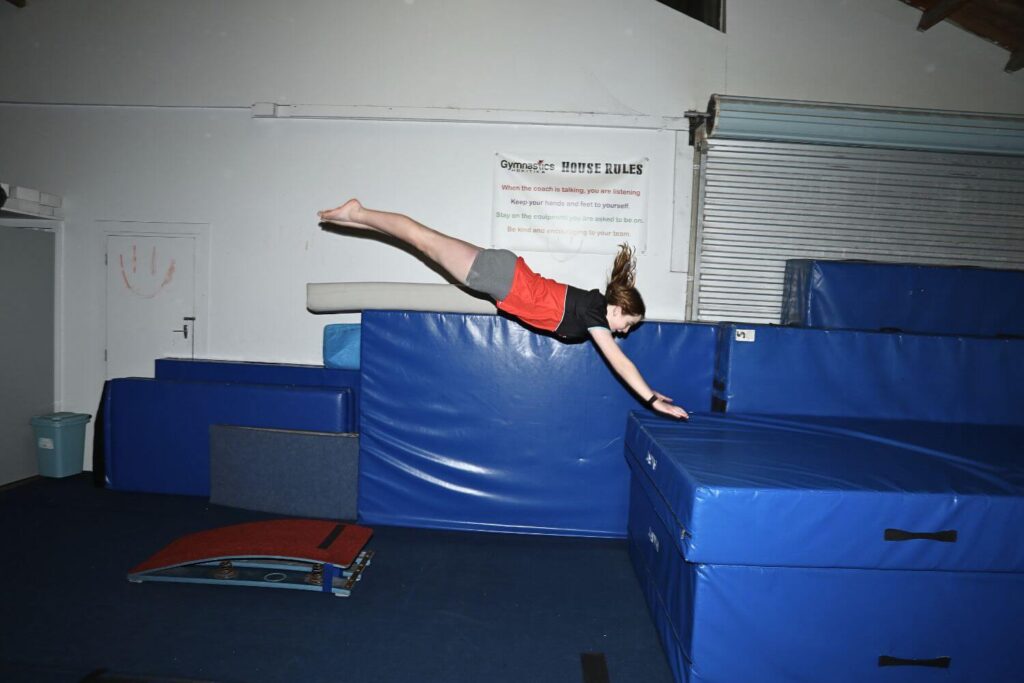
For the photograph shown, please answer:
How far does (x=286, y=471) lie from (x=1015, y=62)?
303 inches

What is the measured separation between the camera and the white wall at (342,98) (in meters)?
4.80

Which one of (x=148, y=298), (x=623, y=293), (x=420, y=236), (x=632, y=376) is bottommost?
(x=632, y=376)

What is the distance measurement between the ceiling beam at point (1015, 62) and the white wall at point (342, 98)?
72 mm

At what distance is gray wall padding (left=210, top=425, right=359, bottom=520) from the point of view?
13.5 feet

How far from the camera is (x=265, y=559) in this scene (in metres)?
3.28

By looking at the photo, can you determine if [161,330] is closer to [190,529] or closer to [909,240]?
[190,529]

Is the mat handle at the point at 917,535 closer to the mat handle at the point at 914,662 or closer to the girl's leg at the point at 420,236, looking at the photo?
the mat handle at the point at 914,662

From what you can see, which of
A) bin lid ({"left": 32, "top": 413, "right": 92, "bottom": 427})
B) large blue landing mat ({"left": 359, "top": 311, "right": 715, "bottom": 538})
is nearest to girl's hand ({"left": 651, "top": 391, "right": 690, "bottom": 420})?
large blue landing mat ({"left": 359, "top": 311, "right": 715, "bottom": 538})

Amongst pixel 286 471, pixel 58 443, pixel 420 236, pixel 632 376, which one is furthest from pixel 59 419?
pixel 632 376

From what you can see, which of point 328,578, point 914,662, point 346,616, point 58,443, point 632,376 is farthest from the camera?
point 58,443

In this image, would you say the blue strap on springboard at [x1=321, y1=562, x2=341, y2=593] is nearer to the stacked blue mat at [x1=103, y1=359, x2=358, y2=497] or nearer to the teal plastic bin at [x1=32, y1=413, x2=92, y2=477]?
the stacked blue mat at [x1=103, y1=359, x2=358, y2=497]

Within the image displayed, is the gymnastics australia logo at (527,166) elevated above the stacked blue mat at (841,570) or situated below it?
above

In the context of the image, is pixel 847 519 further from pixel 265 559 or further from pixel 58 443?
pixel 58 443

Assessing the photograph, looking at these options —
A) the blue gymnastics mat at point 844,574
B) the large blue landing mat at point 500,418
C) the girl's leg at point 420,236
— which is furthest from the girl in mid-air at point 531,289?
the blue gymnastics mat at point 844,574
